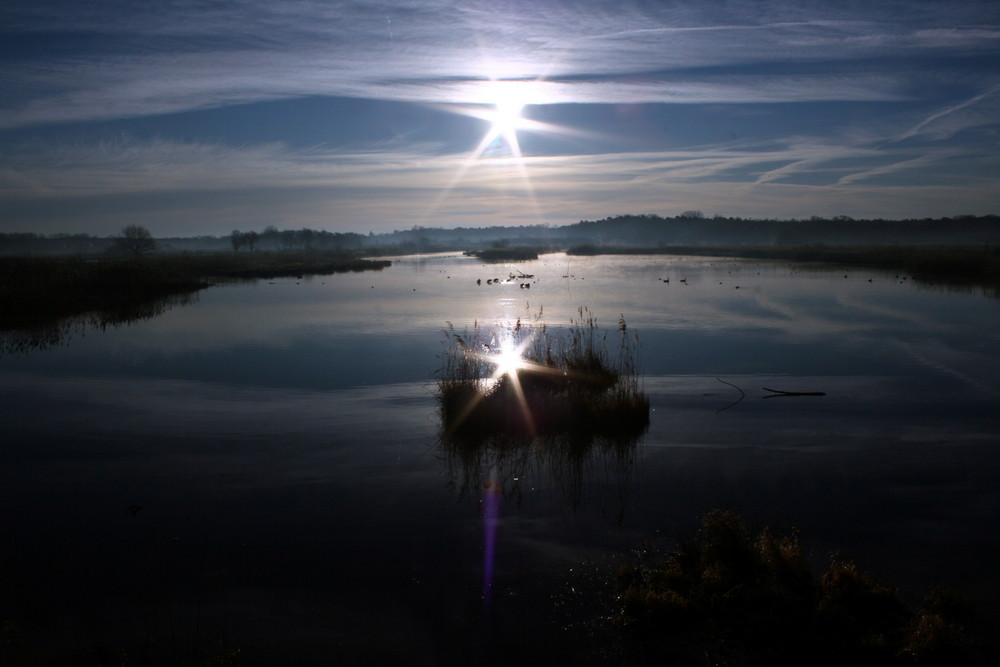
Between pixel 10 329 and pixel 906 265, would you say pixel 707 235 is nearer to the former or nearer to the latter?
pixel 906 265

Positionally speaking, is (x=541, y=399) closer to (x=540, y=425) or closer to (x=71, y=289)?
(x=540, y=425)

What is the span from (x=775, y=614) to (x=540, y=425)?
517 cm

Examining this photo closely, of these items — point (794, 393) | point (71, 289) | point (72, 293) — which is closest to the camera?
point (794, 393)

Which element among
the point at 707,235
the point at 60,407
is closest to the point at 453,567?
the point at 60,407

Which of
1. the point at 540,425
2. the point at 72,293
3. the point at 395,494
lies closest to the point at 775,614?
the point at 395,494

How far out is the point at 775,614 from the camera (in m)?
4.59

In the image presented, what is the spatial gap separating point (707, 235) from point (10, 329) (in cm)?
16159

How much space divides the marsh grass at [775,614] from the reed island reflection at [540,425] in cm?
163

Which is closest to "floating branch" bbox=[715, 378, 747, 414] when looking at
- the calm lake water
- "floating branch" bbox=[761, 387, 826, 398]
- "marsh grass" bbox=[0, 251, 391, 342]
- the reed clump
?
the calm lake water

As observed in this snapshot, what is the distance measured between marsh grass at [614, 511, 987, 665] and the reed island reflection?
5.35ft

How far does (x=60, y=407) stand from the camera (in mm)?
11109

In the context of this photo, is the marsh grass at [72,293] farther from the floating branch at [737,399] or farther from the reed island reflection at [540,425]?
the floating branch at [737,399]

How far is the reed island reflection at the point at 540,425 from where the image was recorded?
7766mm

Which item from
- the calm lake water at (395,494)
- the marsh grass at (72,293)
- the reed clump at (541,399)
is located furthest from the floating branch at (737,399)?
the marsh grass at (72,293)
